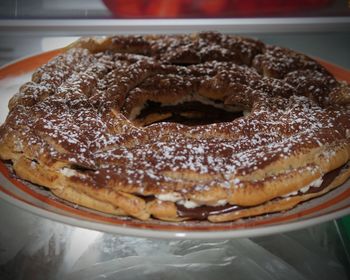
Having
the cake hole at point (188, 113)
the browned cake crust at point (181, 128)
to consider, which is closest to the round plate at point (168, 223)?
the browned cake crust at point (181, 128)

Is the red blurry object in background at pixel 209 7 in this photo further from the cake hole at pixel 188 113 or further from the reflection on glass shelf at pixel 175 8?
the cake hole at pixel 188 113

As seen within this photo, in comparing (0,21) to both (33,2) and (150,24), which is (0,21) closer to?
(33,2)

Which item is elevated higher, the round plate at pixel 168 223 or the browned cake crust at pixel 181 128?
the browned cake crust at pixel 181 128

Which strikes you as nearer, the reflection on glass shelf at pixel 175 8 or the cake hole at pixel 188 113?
the reflection on glass shelf at pixel 175 8

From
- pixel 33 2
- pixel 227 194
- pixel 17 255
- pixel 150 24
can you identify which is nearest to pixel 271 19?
pixel 150 24

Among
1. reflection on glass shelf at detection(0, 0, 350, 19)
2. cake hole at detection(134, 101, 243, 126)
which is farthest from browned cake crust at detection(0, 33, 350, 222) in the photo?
Answer: reflection on glass shelf at detection(0, 0, 350, 19)
